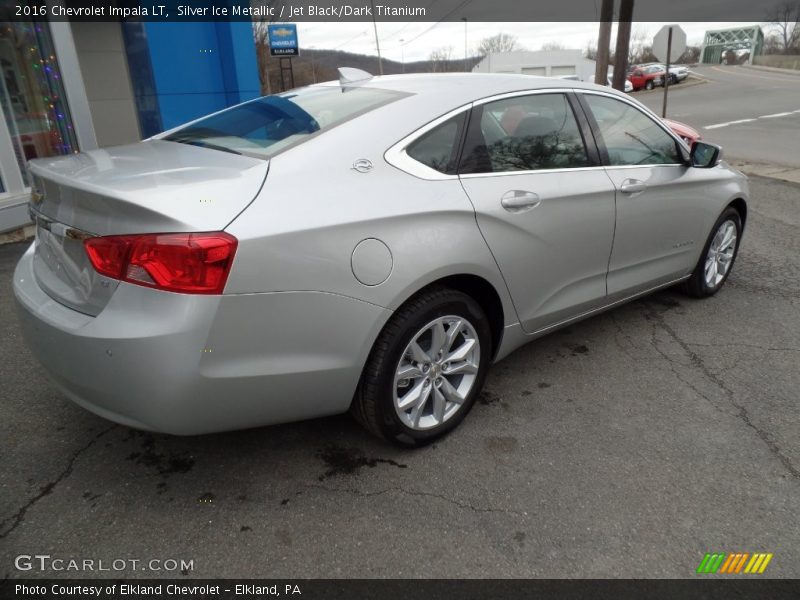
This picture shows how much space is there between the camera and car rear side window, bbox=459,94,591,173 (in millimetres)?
2703

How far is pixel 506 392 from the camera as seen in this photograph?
318 centimetres

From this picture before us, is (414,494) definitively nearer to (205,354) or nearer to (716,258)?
(205,354)

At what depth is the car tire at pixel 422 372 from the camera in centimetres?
236

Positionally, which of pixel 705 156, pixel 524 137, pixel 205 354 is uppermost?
pixel 524 137

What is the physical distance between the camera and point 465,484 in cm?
243

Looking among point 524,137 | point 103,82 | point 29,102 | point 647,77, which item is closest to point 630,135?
point 524,137

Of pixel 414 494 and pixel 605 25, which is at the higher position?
pixel 605 25

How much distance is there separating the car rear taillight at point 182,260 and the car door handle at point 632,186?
2325 millimetres

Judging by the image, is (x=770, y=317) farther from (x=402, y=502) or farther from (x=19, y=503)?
(x=19, y=503)

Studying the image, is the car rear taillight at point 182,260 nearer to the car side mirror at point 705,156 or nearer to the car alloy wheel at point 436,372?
the car alloy wheel at point 436,372

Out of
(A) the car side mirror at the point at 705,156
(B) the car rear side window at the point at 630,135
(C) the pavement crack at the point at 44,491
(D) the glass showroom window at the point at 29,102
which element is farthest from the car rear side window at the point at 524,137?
(D) the glass showroom window at the point at 29,102

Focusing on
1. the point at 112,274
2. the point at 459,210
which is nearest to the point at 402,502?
the point at 459,210

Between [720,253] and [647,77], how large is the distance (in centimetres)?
3995

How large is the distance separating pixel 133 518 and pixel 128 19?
8813mm
